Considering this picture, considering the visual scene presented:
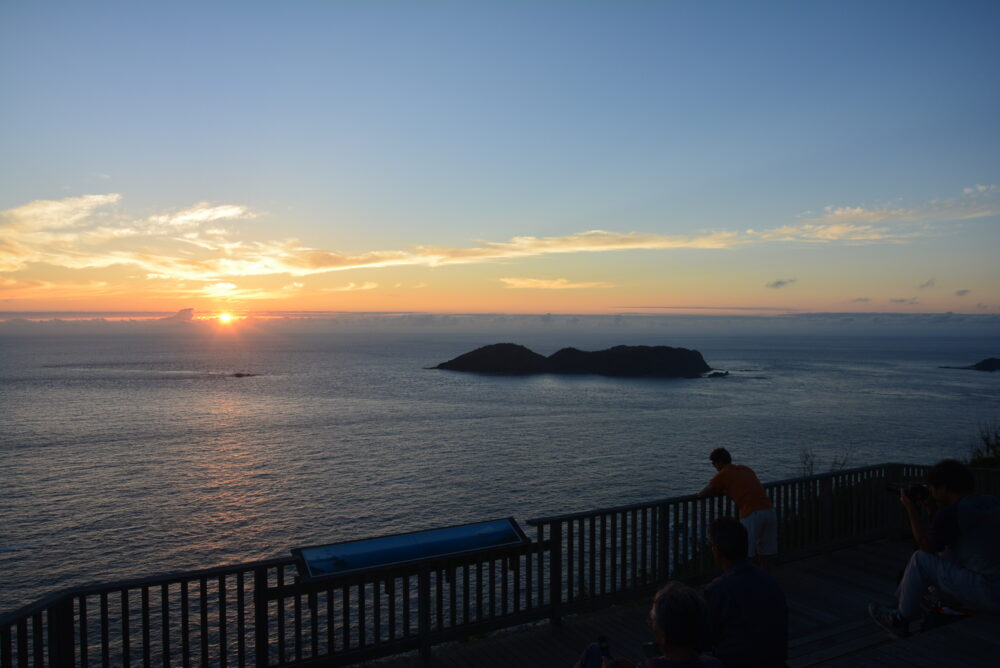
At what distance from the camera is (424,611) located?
19.0ft

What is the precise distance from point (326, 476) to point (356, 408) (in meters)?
33.8

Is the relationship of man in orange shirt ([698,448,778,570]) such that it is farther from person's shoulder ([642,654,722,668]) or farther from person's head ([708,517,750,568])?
person's shoulder ([642,654,722,668])

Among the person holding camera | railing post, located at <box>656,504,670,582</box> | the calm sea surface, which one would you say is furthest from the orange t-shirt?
the calm sea surface

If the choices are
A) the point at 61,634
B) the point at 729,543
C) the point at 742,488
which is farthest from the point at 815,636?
the point at 61,634

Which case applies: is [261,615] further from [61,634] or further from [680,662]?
[680,662]

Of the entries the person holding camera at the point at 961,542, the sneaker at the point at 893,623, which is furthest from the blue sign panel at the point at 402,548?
the person holding camera at the point at 961,542

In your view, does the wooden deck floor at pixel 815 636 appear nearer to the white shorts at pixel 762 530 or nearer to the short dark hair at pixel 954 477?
the white shorts at pixel 762 530

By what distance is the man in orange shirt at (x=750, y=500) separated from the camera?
7.00 metres

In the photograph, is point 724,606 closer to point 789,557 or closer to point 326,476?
point 789,557

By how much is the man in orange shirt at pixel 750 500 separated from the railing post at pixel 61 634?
5990 mm

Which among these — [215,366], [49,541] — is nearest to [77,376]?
[215,366]

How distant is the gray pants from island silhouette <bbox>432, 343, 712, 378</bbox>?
11817 cm

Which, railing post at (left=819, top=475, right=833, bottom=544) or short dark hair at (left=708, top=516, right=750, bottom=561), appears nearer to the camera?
short dark hair at (left=708, top=516, right=750, bottom=561)

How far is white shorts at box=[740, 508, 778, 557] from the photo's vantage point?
6992mm
